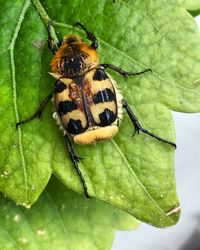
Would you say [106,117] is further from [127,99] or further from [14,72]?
[14,72]

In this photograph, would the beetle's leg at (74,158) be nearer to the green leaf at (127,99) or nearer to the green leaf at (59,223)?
the green leaf at (127,99)

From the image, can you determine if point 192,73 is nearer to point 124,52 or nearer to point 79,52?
point 124,52

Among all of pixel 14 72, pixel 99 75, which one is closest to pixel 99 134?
pixel 99 75

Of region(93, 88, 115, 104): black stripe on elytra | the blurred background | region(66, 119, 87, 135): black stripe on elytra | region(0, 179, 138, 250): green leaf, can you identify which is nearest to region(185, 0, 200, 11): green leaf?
region(93, 88, 115, 104): black stripe on elytra

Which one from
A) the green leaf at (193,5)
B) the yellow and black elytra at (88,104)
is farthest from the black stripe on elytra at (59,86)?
the green leaf at (193,5)

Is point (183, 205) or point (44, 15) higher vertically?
point (44, 15)

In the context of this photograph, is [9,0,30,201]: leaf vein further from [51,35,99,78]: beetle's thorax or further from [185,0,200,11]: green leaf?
[185,0,200,11]: green leaf
